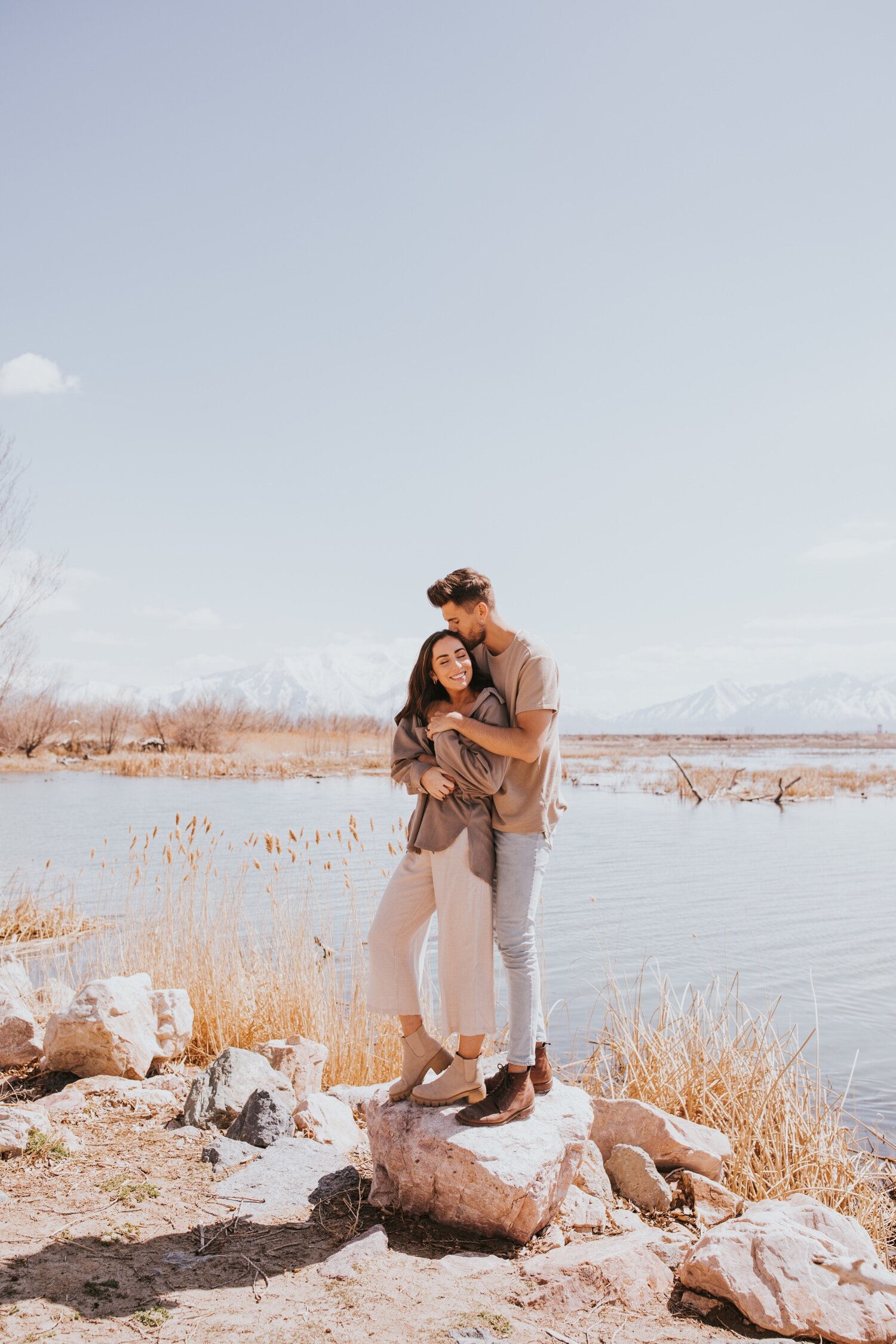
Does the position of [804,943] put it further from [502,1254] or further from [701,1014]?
[502,1254]

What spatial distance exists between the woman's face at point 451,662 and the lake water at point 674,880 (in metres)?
3.13

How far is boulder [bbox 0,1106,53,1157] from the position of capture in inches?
136

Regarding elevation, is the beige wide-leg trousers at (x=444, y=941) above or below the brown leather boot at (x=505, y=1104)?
above

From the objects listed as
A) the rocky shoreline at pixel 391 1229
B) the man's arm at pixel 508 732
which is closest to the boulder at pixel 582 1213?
the rocky shoreline at pixel 391 1229

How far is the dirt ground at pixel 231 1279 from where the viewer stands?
7.91 feet

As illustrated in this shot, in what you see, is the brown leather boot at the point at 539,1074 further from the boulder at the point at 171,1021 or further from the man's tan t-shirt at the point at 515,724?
the boulder at the point at 171,1021

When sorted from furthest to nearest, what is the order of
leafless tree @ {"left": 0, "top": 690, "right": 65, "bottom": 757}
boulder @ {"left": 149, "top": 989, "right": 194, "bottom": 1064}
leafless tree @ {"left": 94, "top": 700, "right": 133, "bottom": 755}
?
leafless tree @ {"left": 94, "top": 700, "right": 133, "bottom": 755} → leafless tree @ {"left": 0, "top": 690, "right": 65, "bottom": 757} → boulder @ {"left": 149, "top": 989, "right": 194, "bottom": 1064}

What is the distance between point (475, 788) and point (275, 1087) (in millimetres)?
2082

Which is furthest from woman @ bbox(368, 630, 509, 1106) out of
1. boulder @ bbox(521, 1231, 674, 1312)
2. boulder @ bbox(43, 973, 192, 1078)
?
boulder @ bbox(43, 973, 192, 1078)

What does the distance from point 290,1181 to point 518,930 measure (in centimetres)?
129

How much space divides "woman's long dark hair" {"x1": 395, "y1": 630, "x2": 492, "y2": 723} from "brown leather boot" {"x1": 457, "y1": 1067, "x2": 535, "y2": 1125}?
4.16 feet

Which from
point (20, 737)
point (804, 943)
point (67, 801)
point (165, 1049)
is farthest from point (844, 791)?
point (20, 737)

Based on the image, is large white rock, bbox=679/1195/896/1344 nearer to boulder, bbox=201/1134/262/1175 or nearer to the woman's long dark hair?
boulder, bbox=201/1134/262/1175

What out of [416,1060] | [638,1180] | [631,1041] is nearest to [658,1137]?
[638,1180]
